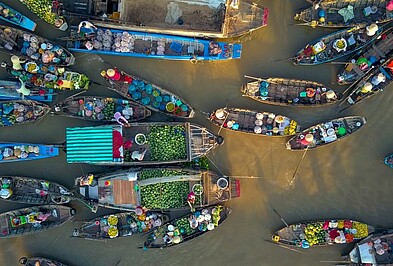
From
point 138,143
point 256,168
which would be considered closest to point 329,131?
point 256,168

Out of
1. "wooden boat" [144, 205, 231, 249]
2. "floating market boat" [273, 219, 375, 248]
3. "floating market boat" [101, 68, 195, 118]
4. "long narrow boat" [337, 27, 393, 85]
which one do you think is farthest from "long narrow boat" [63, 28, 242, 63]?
"floating market boat" [273, 219, 375, 248]

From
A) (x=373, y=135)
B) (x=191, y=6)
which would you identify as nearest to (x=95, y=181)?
(x=191, y=6)

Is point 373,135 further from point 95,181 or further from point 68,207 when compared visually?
point 68,207

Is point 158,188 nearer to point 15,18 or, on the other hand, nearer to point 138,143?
point 138,143

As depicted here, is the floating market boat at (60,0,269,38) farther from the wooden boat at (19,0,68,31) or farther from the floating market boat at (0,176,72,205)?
the floating market boat at (0,176,72,205)

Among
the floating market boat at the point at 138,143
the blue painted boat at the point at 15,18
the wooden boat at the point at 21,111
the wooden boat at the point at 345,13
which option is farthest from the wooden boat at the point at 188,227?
the blue painted boat at the point at 15,18

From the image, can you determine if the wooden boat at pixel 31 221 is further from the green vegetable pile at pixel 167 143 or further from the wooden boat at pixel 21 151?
the green vegetable pile at pixel 167 143
